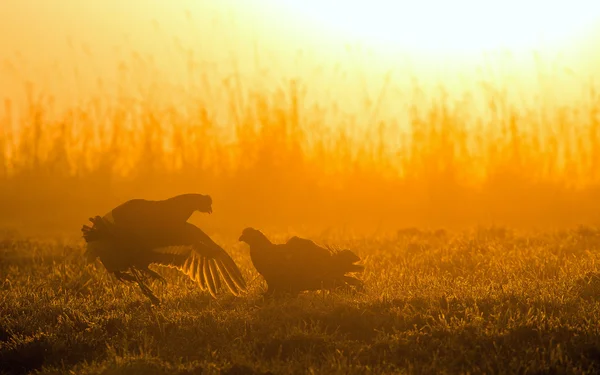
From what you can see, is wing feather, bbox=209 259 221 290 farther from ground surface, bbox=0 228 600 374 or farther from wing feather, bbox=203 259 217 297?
ground surface, bbox=0 228 600 374

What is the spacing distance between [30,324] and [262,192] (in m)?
10.2

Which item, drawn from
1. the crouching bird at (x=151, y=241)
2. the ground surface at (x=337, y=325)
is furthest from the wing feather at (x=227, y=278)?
the ground surface at (x=337, y=325)

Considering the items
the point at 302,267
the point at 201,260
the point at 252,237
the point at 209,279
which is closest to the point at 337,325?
the point at 302,267

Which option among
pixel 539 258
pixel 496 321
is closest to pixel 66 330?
pixel 496 321

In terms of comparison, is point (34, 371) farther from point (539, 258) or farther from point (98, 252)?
point (539, 258)

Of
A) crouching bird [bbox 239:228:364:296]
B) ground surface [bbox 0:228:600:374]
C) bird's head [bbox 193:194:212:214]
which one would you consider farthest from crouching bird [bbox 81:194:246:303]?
crouching bird [bbox 239:228:364:296]

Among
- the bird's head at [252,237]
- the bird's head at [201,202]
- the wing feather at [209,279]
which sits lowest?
the wing feather at [209,279]

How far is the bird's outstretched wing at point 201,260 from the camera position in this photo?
8.67m

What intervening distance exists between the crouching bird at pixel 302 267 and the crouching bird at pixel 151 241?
407 mm

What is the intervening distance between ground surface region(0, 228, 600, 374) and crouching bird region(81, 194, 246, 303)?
0.26m

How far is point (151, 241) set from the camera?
860cm

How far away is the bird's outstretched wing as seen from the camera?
8.67 m

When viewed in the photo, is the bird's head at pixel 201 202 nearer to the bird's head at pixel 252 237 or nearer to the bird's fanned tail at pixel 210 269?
the bird's fanned tail at pixel 210 269

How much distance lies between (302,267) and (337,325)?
1.27m
